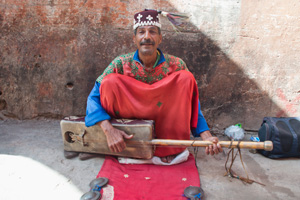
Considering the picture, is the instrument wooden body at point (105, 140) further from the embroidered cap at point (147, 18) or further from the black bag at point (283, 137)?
the black bag at point (283, 137)

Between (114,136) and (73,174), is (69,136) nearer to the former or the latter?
(73,174)

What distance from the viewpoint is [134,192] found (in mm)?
1636

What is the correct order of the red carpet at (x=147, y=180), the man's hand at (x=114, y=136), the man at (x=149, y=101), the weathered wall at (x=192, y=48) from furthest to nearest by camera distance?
A: the weathered wall at (x=192, y=48), the man at (x=149, y=101), the man's hand at (x=114, y=136), the red carpet at (x=147, y=180)

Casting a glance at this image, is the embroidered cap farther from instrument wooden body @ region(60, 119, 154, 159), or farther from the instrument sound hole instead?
the instrument sound hole

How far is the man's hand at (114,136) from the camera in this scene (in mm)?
1815

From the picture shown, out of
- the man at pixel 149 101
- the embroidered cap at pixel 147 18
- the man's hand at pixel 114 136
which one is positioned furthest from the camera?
the embroidered cap at pixel 147 18

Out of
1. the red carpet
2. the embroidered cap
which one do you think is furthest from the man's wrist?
the embroidered cap

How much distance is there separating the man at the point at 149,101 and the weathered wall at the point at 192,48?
72 centimetres

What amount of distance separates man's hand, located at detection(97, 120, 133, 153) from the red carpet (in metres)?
0.21

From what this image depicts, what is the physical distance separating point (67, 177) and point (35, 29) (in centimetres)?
199

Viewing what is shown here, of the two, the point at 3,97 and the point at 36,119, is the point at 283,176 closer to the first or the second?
the point at 36,119

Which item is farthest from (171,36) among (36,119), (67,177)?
(36,119)

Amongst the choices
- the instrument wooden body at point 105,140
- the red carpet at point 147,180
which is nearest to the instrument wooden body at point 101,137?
the instrument wooden body at point 105,140

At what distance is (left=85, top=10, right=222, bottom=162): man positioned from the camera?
76.0 inches
